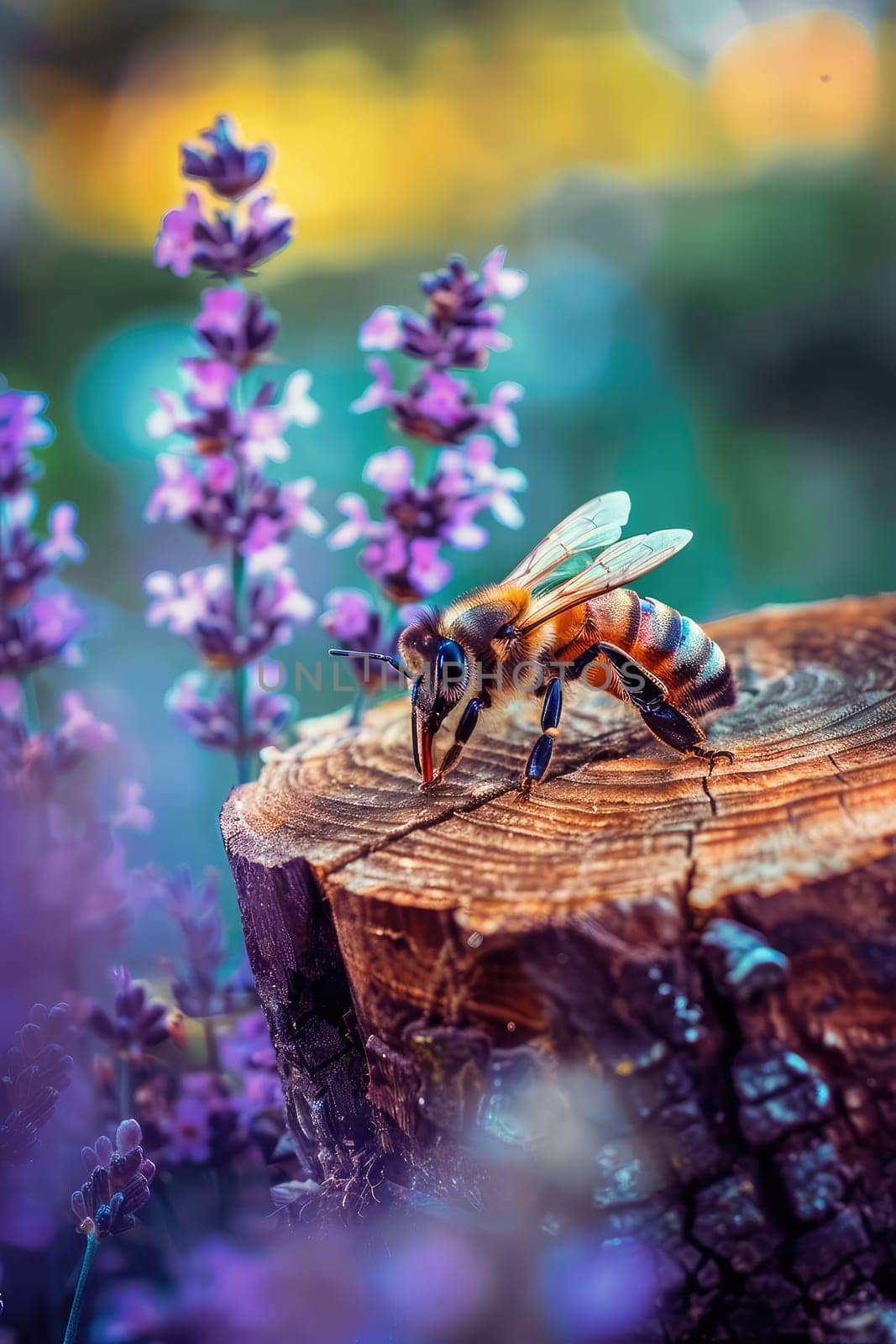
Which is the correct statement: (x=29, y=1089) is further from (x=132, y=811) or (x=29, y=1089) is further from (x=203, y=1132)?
(x=132, y=811)

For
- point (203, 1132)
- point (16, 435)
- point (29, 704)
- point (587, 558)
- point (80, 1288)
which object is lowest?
point (80, 1288)

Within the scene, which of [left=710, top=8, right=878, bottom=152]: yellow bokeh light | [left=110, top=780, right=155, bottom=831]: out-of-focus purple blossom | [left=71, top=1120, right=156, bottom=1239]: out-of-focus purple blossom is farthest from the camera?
[left=710, top=8, right=878, bottom=152]: yellow bokeh light

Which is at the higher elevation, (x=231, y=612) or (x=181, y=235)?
(x=181, y=235)

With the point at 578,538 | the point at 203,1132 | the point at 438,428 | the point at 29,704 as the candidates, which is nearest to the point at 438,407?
the point at 438,428

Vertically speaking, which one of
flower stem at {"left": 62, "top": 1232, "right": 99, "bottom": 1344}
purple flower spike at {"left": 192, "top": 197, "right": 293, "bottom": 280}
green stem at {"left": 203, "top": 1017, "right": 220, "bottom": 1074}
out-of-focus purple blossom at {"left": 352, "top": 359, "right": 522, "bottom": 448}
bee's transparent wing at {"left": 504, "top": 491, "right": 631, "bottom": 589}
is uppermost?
purple flower spike at {"left": 192, "top": 197, "right": 293, "bottom": 280}

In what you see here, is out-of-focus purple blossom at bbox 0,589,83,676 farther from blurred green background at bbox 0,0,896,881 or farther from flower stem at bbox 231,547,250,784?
blurred green background at bbox 0,0,896,881

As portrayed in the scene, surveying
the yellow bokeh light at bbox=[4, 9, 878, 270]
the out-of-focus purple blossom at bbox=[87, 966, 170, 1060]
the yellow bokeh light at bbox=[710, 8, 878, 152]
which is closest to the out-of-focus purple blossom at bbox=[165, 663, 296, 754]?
the out-of-focus purple blossom at bbox=[87, 966, 170, 1060]

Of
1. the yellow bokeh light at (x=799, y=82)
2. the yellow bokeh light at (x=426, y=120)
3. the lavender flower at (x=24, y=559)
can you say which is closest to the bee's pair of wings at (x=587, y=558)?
the lavender flower at (x=24, y=559)
